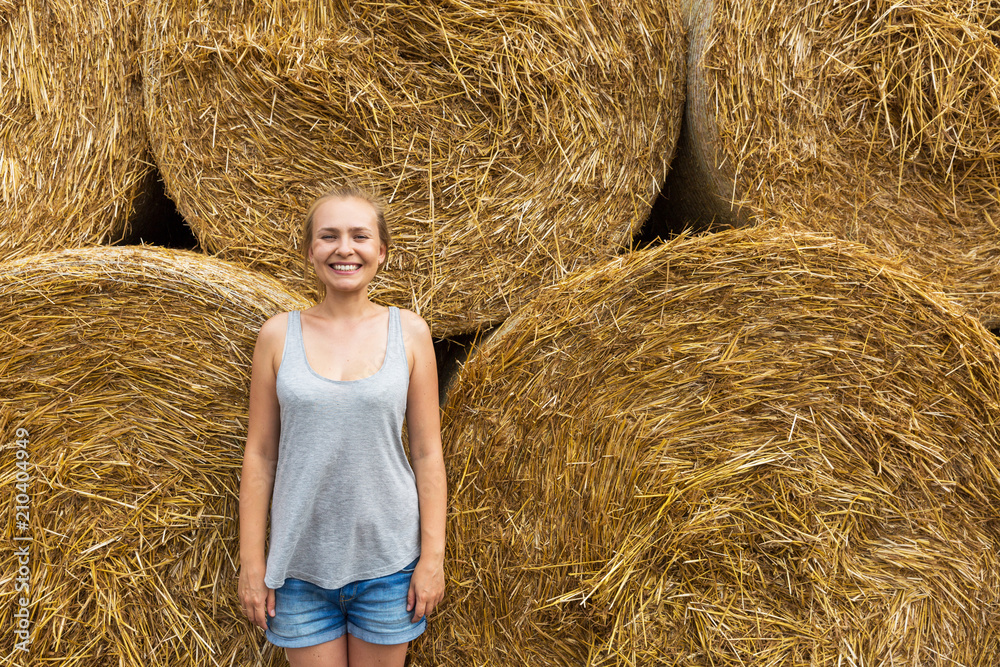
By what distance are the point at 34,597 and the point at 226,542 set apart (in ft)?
1.19

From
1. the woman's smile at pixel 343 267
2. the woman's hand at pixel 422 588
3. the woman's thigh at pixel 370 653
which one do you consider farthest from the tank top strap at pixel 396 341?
the woman's thigh at pixel 370 653

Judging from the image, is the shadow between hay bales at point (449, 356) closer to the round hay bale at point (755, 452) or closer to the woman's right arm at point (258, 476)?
the round hay bale at point (755, 452)

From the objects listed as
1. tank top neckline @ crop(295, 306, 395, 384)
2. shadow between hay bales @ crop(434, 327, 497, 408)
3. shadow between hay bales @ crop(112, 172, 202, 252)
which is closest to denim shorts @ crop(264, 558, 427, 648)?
tank top neckline @ crop(295, 306, 395, 384)

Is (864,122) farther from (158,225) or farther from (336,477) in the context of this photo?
(158,225)

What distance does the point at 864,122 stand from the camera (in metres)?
1.43

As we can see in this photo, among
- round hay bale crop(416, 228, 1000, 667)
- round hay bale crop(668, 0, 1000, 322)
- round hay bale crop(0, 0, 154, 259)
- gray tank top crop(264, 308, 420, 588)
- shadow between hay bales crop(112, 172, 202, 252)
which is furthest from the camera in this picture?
shadow between hay bales crop(112, 172, 202, 252)

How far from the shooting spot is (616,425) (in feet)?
4.34

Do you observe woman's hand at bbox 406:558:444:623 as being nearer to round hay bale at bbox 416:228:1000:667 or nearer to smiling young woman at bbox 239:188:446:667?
smiling young woman at bbox 239:188:446:667

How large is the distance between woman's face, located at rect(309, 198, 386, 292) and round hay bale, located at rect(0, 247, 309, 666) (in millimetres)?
216

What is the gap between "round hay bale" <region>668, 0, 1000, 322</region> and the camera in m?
1.38

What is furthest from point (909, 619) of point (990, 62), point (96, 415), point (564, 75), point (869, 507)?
point (96, 415)

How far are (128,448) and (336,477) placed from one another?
18.5 inches

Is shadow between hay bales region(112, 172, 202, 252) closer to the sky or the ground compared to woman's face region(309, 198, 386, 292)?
closer to the ground

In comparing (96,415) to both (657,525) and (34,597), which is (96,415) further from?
(657,525)
